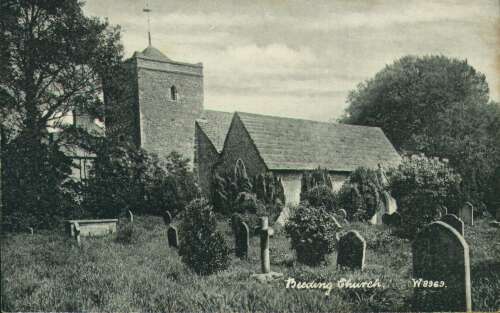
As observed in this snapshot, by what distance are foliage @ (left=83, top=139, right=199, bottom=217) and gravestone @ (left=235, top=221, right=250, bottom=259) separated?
277 inches

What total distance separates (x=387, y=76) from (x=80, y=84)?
2014 centimetres

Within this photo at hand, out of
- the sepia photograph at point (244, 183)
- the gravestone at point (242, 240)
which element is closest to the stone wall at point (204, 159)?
the sepia photograph at point (244, 183)

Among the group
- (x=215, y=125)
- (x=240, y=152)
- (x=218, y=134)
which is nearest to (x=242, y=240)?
(x=240, y=152)

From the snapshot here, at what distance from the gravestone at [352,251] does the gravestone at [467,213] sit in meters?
9.84

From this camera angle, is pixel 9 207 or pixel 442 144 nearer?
pixel 9 207

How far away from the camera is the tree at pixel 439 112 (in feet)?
54.7

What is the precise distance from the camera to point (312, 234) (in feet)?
29.3

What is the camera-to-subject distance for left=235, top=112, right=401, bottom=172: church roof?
19375 mm

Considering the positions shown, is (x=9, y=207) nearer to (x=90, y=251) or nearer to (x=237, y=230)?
(x=90, y=251)

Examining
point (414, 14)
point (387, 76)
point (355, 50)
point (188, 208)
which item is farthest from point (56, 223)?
point (387, 76)

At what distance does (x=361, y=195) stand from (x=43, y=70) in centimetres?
1338

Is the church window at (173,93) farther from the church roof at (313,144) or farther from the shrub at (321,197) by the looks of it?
the shrub at (321,197)

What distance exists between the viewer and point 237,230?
961cm

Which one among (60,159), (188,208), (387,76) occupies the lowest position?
(188,208)
